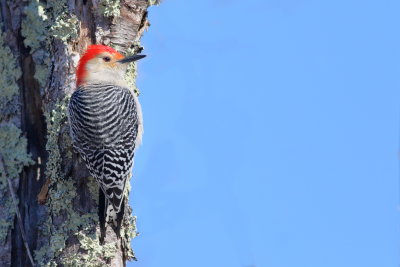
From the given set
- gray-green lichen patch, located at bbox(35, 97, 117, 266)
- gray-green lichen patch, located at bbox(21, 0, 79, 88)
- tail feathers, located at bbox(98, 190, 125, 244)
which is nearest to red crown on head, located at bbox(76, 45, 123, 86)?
gray-green lichen patch, located at bbox(21, 0, 79, 88)

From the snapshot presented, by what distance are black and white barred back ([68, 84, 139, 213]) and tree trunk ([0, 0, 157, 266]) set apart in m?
0.11

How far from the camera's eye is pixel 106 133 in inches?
187

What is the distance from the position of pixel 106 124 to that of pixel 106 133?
68mm

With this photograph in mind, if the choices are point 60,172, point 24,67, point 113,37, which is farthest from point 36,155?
point 113,37

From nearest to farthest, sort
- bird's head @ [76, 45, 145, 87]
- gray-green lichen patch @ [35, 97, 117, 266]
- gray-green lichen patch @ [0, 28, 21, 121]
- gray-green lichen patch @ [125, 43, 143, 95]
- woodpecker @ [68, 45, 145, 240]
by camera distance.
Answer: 1. gray-green lichen patch @ [35, 97, 117, 266]
2. woodpecker @ [68, 45, 145, 240]
3. gray-green lichen patch @ [0, 28, 21, 121]
4. bird's head @ [76, 45, 145, 87]
5. gray-green lichen patch @ [125, 43, 143, 95]

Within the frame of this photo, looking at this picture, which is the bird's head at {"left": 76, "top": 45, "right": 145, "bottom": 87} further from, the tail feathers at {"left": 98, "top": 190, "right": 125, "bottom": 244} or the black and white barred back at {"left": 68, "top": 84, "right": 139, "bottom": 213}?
the tail feathers at {"left": 98, "top": 190, "right": 125, "bottom": 244}

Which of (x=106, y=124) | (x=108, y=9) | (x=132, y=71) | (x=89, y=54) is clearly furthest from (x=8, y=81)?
(x=132, y=71)

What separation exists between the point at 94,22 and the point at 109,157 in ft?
2.88

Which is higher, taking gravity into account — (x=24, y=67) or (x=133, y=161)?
(x=24, y=67)

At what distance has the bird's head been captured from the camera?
4855 millimetres

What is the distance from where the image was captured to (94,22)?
496 cm

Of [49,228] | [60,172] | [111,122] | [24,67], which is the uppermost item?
[24,67]

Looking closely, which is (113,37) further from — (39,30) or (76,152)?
(76,152)

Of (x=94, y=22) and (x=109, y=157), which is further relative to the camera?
(x=94, y=22)
